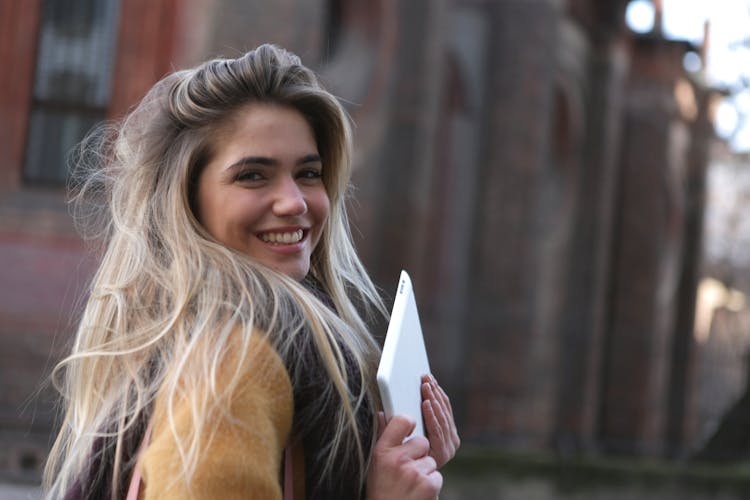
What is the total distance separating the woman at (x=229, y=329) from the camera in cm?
214

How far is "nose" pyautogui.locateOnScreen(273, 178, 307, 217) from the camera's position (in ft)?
8.20

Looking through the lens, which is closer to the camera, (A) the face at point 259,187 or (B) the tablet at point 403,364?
(B) the tablet at point 403,364

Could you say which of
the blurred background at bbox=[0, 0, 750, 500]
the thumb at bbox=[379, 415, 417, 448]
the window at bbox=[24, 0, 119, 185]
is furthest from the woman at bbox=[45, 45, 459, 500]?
the window at bbox=[24, 0, 119, 185]

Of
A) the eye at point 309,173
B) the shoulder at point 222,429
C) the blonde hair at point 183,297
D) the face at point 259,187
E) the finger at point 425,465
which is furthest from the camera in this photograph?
the eye at point 309,173

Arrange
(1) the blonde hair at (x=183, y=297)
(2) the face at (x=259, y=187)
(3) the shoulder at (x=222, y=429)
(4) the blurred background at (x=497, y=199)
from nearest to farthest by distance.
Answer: (3) the shoulder at (x=222, y=429) → (1) the blonde hair at (x=183, y=297) → (2) the face at (x=259, y=187) → (4) the blurred background at (x=497, y=199)

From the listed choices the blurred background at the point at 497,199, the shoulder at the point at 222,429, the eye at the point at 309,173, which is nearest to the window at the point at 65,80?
the blurred background at the point at 497,199

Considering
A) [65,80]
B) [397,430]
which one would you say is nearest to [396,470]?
[397,430]

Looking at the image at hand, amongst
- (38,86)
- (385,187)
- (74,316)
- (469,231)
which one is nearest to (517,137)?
(469,231)

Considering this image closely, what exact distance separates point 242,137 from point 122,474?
64 centimetres

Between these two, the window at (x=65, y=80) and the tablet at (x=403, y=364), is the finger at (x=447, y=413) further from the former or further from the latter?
the window at (x=65, y=80)

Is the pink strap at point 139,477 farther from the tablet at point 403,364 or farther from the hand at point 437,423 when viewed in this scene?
the hand at point 437,423

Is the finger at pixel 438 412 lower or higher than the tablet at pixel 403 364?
lower

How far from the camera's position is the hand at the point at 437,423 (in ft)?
8.34

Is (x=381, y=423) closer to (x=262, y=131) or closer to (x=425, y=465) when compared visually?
(x=425, y=465)
